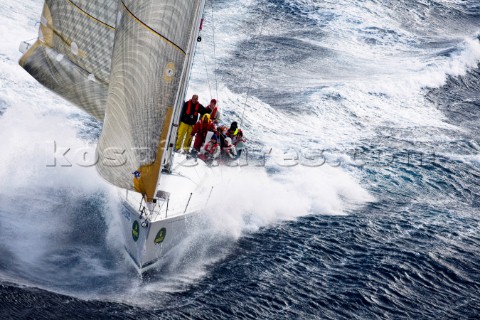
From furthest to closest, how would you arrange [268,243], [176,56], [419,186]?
1. [419,186]
2. [268,243]
3. [176,56]

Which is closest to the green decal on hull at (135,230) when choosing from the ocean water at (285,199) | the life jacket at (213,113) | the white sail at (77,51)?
the ocean water at (285,199)

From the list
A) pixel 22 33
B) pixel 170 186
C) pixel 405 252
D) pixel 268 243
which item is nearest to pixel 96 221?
pixel 170 186

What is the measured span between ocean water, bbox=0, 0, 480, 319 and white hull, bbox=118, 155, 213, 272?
35 cm

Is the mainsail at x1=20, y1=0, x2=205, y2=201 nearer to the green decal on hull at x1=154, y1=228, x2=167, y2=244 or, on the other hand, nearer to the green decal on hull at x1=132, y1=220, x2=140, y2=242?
the green decal on hull at x1=132, y1=220, x2=140, y2=242

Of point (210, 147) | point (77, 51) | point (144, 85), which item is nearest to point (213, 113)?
point (210, 147)

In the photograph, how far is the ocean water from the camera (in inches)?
465

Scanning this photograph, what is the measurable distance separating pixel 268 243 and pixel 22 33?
14214 millimetres

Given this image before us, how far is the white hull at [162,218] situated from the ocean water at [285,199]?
13.8 inches

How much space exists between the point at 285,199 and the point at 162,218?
5374 mm

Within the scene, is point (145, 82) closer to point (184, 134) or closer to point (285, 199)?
point (184, 134)

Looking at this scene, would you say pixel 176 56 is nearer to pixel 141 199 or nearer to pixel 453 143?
pixel 141 199

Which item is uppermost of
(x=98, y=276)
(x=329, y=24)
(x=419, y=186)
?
(x=329, y=24)

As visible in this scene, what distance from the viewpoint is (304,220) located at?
15750 millimetres

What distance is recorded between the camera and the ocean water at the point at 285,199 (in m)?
11.8
